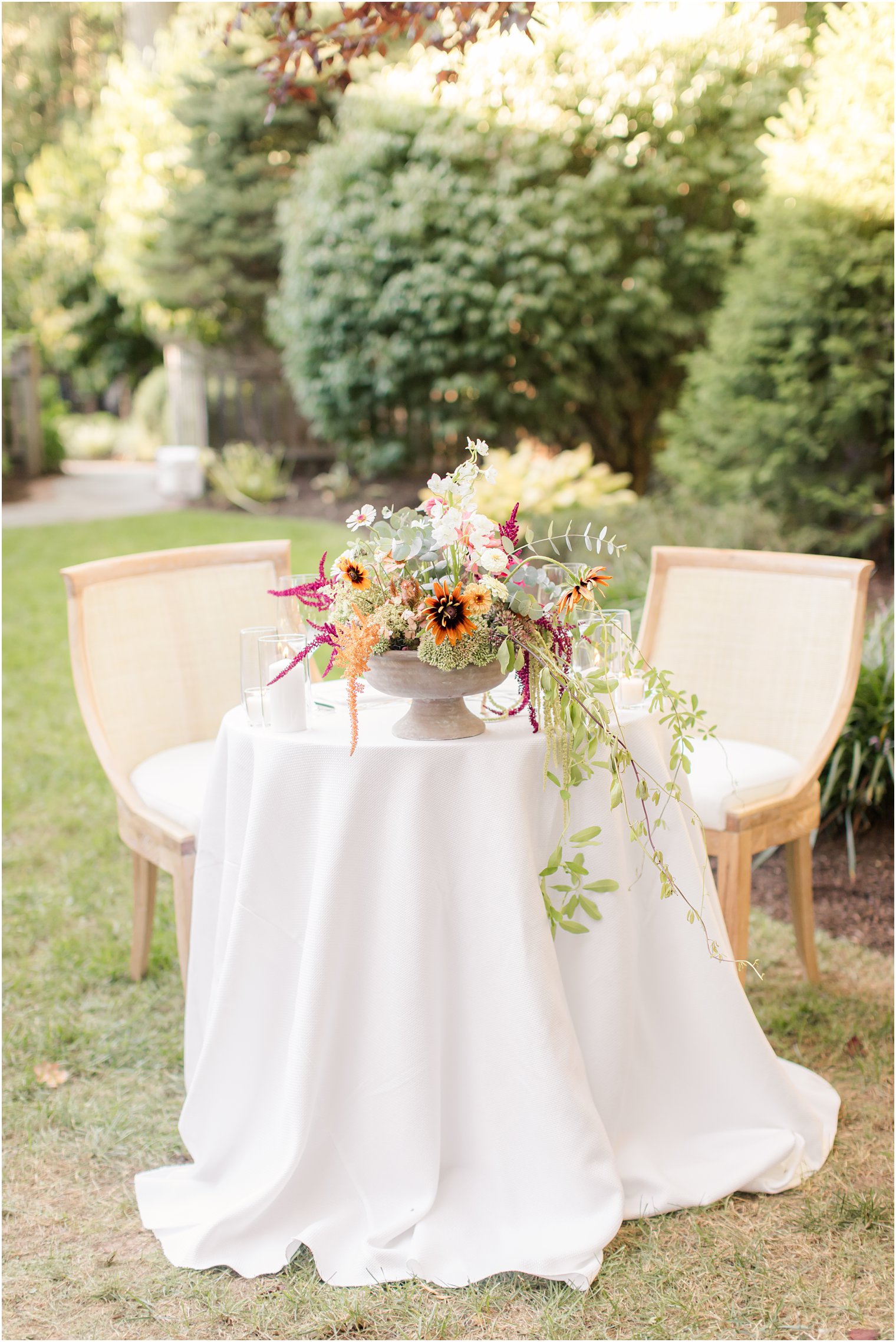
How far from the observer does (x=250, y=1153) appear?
2.17 m

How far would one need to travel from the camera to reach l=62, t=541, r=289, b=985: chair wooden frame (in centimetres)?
260

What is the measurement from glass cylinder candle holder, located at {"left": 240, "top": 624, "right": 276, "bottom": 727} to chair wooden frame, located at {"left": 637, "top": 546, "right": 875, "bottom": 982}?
116cm

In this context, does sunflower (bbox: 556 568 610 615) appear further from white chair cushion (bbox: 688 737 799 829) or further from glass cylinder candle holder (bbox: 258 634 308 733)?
white chair cushion (bbox: 688 737 799 829)

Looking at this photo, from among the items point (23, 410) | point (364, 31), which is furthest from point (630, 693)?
point (23, 410)

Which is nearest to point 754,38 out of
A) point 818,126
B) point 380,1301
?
point 818,126

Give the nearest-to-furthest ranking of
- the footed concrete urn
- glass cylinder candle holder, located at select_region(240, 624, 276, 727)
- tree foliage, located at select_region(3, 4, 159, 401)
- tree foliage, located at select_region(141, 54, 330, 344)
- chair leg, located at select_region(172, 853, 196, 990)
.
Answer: the footed concrete urn → glass cylinder candle holder, located at select_region(240, 624, 276, 727) → chair leg, located at select_region(172, 853, 196, 990) → tree foliage, located at select_region(141, 54, 330, 344) → tree foliage, located at select_region(3, 4, 159, 401)

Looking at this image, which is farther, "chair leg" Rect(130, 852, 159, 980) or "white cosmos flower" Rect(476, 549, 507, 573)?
"chair leg" Rect(130, 852, 159, 980)

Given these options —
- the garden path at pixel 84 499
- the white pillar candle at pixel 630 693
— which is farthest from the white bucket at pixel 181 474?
the white pillar candle at pixel 630 693

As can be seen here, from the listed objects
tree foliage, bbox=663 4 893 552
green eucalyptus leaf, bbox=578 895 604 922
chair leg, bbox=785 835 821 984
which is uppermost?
tree foliage, bbox=663 4 893 552

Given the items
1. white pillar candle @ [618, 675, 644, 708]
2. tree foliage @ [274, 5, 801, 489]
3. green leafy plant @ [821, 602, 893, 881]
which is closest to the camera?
white pillar candle @ [618, 675, 644, 708]

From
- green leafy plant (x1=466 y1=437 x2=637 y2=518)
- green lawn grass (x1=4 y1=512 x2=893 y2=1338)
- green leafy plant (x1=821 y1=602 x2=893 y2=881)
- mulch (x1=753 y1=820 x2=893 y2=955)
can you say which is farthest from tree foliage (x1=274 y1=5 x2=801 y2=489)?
green lawn grass (x1=4 y1=512 x2=893 y2=1338)

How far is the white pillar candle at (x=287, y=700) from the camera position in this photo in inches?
82.9

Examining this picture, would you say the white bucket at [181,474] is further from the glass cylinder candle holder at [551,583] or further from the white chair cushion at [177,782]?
the glass cylinder candle holder at [551,583]

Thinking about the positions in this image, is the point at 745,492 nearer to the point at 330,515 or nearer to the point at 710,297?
the point at 710,297
